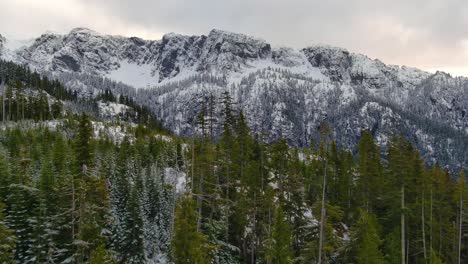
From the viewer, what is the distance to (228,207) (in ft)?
166

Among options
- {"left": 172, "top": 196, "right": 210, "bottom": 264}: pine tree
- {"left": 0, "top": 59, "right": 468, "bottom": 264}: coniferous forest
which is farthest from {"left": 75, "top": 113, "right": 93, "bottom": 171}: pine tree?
{"left": 172, "top": 196, "right": 210, "bottom": 264}: pine tree

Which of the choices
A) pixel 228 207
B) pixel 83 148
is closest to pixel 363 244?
pixel 228 207

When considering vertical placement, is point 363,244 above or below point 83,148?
below

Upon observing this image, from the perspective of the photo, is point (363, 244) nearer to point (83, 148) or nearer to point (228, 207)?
point (228, 207)

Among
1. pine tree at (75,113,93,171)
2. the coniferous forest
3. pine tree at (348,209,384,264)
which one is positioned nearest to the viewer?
pine tree at (75,113,93,171)

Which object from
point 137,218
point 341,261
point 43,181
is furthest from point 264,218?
point 43,181

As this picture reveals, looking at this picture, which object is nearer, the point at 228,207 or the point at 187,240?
the point at 187,240

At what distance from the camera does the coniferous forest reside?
108ft

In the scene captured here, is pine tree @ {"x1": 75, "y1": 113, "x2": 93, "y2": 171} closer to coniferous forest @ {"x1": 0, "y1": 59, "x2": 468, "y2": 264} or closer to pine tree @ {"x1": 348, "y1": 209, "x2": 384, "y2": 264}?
coniferous forest @ {"x1": 0, "y1": 59, "x2": 468, "y2": 264}

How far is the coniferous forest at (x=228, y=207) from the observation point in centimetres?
3297

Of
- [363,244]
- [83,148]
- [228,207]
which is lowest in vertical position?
[363,244]

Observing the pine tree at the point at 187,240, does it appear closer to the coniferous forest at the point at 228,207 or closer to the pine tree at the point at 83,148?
the coniferous forest at the point at 228,207

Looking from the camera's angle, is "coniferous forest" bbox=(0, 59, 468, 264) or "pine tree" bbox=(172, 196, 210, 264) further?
"coniferous forest" bbox=(0, 59, 468, 264)

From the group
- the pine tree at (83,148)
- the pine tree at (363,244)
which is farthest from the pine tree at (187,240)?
the pine tree at (363,244)
